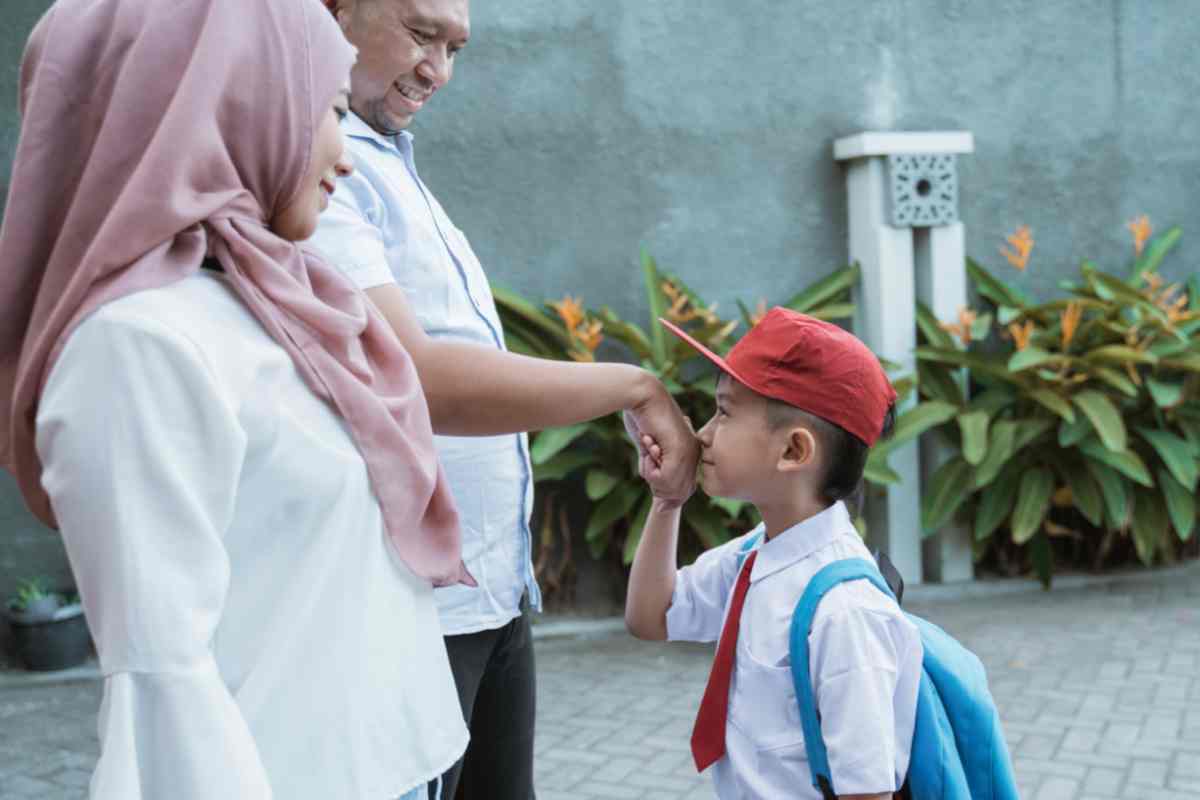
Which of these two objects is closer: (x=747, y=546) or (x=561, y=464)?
(x=747, y=546)

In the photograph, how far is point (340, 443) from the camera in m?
1.36

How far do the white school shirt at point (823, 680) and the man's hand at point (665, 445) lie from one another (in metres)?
0.18

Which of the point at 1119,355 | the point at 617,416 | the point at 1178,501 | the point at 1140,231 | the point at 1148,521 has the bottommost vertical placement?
the point at 1148,521

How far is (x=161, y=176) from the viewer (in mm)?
1205

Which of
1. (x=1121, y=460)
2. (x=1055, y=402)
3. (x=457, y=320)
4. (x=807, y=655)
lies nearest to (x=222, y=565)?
(x=457, y=320)

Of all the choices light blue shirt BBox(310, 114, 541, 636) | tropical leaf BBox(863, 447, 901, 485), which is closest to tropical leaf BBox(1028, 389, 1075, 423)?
tropical leaf BBox(863, 447, 901, 485)

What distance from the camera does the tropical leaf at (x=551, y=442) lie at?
213 inches

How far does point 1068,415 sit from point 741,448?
4.32 meters

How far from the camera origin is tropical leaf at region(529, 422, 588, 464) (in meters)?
5.41

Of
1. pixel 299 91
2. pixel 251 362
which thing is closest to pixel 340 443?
pixel 251 362

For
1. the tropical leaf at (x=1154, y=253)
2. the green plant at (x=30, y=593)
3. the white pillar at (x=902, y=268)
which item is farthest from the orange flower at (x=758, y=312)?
the green plant at (x=30, y=593)

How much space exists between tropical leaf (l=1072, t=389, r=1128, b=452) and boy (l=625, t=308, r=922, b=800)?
4124mm

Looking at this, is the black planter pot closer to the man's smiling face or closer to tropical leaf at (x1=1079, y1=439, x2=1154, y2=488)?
the man's smiling face

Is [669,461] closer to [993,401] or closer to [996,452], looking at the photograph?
[996,452]
